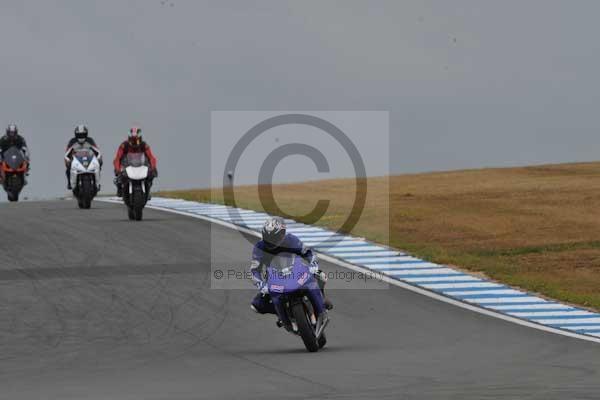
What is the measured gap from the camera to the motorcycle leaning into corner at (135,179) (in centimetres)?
2881

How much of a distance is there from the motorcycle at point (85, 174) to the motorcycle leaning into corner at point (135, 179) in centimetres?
219

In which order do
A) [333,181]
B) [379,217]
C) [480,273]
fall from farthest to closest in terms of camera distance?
[333,181]
[379,217]
[480,273]

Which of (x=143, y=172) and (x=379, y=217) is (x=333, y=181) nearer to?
(x=379, y=217)

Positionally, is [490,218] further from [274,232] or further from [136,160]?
[274,232]

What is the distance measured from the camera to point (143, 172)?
94.6ft

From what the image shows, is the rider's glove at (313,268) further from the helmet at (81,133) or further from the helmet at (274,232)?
the helmet at (81,133)

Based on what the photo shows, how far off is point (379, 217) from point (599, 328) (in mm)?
13880

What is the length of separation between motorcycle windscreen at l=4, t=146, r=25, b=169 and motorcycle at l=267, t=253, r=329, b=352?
68.5ft

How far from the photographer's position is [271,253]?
17.3 meters

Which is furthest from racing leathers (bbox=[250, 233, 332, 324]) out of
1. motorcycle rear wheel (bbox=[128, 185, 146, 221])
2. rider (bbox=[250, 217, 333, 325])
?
motorcycle rear wheel (bbox=[128, 185, 146, 221])

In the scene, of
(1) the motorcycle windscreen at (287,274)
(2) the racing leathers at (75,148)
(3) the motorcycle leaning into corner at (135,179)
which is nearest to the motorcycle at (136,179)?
(3) the motorcycle leaning into corner at (135,179)

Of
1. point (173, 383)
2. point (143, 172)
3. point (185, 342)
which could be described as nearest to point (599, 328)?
point (185, 342)

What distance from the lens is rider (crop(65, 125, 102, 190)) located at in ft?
106

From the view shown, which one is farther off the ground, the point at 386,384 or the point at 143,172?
the point at 143,172
